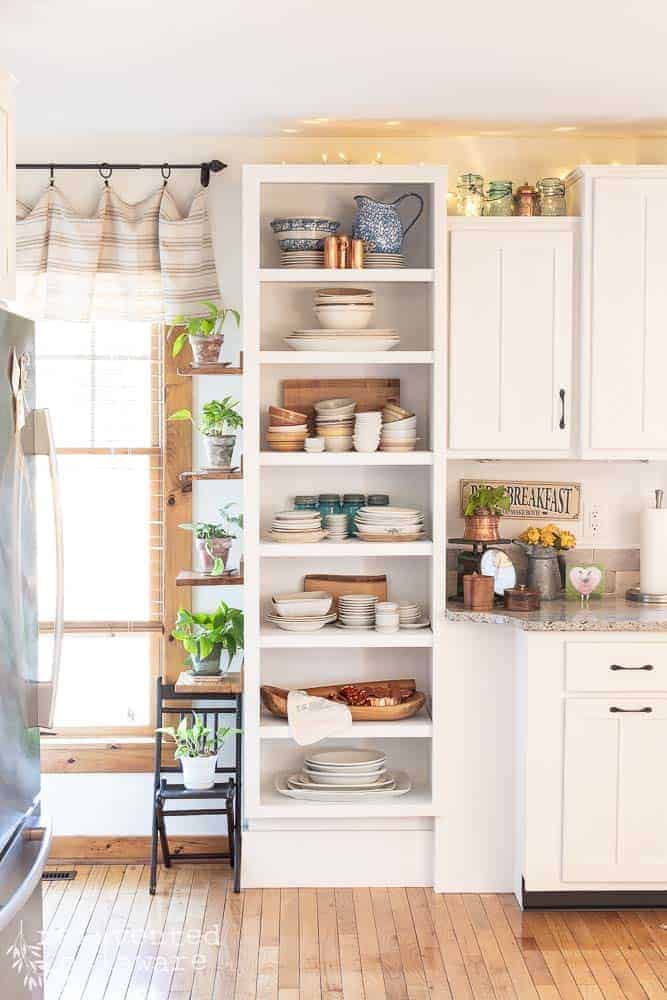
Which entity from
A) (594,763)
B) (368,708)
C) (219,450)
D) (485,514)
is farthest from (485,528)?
(219,450)

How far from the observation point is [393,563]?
4.21 metres

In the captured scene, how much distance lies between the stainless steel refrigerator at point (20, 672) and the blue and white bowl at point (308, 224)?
1604 millimetres

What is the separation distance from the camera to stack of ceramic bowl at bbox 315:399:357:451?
3967 mm

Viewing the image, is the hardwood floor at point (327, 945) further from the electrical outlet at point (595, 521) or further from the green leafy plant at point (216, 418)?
the green leafy plant at point (216, 418)

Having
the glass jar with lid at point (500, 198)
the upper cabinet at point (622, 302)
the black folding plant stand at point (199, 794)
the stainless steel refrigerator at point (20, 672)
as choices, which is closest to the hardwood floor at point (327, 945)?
the black folding plant stand at point (199, 794)

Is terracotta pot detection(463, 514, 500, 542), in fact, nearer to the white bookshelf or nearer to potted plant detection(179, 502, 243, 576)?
the white bookshelf

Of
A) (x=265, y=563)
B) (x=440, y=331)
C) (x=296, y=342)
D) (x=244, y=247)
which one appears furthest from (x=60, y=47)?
(x=265, y=563)

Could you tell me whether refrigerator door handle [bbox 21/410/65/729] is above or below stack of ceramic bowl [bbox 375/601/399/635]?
above

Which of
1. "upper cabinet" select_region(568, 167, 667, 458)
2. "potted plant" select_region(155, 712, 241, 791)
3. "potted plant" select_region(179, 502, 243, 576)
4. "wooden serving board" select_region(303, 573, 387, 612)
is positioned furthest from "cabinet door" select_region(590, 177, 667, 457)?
"potted plant" select_region(155, 712, 241, 791)

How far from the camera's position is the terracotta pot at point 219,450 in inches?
→ 157

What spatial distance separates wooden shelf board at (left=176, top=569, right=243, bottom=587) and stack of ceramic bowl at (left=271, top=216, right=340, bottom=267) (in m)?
1.11

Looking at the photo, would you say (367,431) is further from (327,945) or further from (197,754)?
(327,945)

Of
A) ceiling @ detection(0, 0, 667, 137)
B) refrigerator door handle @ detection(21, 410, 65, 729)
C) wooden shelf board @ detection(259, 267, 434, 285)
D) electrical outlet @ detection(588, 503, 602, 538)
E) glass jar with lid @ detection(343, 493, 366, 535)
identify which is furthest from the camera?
electrical outlet @ detection(588, 503, 602, 538)

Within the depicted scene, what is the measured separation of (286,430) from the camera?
156 inches
